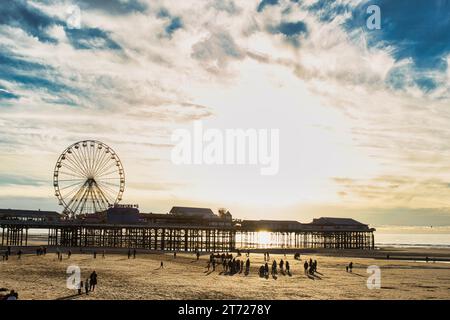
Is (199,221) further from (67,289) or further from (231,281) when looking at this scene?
(67,289)

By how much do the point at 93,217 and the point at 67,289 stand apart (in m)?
62.3

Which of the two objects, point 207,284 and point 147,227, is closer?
point 207,284

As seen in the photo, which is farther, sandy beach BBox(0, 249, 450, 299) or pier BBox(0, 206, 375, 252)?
pier BBox(0, 206, 375, 252)

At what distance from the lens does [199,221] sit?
87500mm

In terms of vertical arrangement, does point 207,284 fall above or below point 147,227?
below

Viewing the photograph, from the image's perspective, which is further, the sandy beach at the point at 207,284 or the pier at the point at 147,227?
the pier at the point at 147,227

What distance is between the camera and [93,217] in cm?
8469
